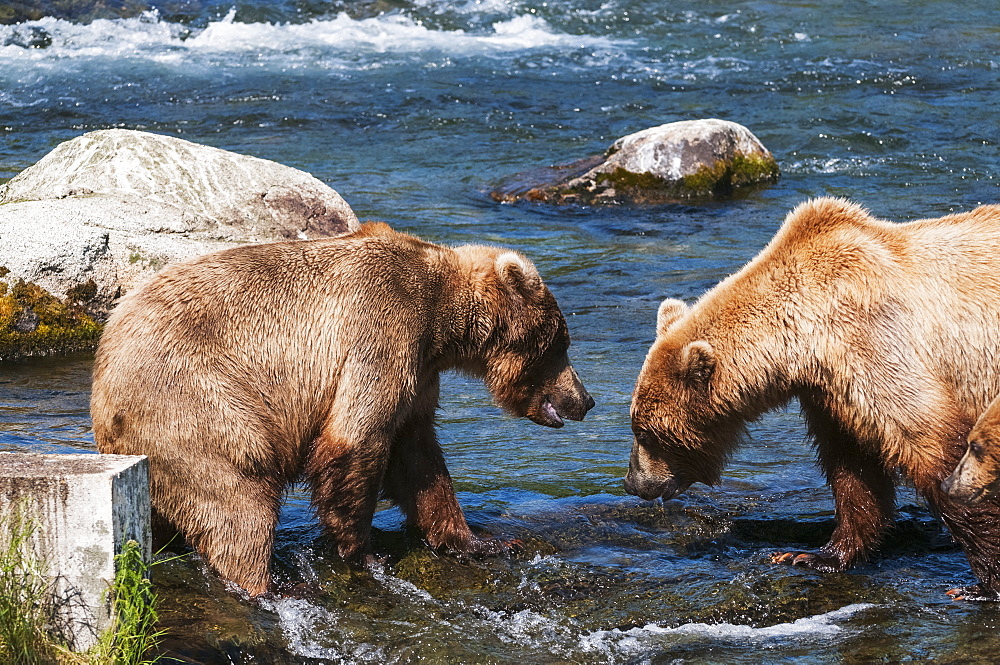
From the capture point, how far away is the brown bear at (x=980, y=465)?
17.7ft

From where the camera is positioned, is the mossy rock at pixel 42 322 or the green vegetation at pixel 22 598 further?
the mossy rock at pixel 42 322

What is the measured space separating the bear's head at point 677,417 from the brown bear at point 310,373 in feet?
1.96

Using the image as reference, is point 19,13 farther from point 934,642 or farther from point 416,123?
point 934,642

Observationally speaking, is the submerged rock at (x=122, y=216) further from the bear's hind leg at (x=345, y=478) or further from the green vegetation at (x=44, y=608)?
the green vegetation at (x=44, y=608)

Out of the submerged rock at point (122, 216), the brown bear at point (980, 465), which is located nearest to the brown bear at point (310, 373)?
the brown bear at point (980, 465)

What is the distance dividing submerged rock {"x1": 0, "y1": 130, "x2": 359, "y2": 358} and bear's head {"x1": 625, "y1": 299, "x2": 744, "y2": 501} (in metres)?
4.66

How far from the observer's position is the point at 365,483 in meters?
5.74

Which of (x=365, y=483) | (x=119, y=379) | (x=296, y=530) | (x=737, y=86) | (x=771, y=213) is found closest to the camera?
(x=119, y=379)

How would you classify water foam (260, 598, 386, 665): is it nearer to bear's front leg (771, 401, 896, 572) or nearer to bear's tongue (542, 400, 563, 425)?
bear's tongue (542, 400, 563, 425)

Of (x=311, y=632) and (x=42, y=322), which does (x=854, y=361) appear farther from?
(x=42, y=322)

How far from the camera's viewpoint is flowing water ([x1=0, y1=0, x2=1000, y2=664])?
558 centimetres

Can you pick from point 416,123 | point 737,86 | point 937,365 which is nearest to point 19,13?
point 416,123

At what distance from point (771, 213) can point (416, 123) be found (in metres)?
6.33

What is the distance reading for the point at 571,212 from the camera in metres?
14.4
